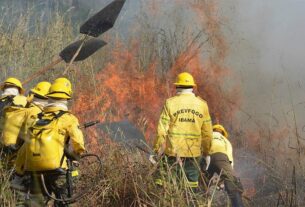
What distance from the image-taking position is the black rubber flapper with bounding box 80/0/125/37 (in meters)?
7.30

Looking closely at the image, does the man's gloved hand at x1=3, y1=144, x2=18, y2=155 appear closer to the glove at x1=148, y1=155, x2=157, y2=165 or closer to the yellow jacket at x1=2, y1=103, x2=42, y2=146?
the yellow jacket at x1=2, y1=103, x2=42, y2=146

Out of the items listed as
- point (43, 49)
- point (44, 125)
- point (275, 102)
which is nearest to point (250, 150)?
point (275, 102)

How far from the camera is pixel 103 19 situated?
748 cm

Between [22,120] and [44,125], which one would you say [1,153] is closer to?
[22,120]

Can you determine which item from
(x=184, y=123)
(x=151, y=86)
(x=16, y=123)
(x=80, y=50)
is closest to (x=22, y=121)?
(x=16, y=123)

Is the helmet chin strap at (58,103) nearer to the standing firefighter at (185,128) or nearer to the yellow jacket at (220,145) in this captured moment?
the standing firefighter at (185,128)

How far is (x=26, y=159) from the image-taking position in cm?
491

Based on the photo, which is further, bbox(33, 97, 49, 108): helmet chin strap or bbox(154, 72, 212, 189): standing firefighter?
bbox(154, 72, 212, 189): standing firefighter

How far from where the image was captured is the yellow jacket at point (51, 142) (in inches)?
189

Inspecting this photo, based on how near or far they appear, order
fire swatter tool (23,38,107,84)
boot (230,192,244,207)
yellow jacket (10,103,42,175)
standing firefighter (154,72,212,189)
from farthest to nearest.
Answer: fire swatter tool (23,38,107,84) → boot (230,192,244,207) → standing firefighter (154,72,212,189) → yellow jacket (10,103,42,175)

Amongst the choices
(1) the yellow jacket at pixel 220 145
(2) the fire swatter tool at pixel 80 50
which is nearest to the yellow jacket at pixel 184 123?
(1) the yellow jacket at pixel 220 145

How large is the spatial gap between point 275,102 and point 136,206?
6.54 metres

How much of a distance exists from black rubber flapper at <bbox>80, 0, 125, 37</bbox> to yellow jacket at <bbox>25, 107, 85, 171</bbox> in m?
2.71

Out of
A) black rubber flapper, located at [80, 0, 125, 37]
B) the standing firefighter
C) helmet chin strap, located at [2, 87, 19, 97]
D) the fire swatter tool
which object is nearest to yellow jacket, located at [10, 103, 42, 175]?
helmet chin strap, located at [2, 87, 19, 97]
